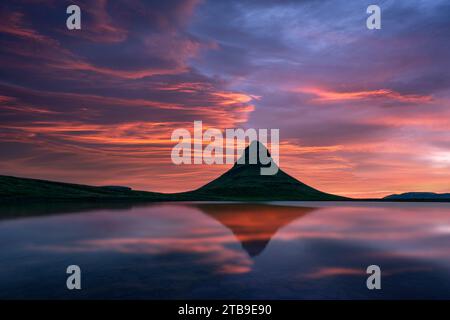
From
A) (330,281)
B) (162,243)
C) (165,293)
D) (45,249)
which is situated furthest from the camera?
(162,243)

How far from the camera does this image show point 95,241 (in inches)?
800

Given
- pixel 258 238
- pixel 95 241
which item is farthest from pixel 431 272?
pixel 95 241

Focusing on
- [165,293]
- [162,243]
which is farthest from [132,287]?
[162,243]

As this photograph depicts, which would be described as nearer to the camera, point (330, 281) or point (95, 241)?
point (330, 281)

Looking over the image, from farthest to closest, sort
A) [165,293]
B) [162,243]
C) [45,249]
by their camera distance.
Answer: [162,243] < [45,249] < [165,293]

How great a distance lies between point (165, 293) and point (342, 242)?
1407 cm
